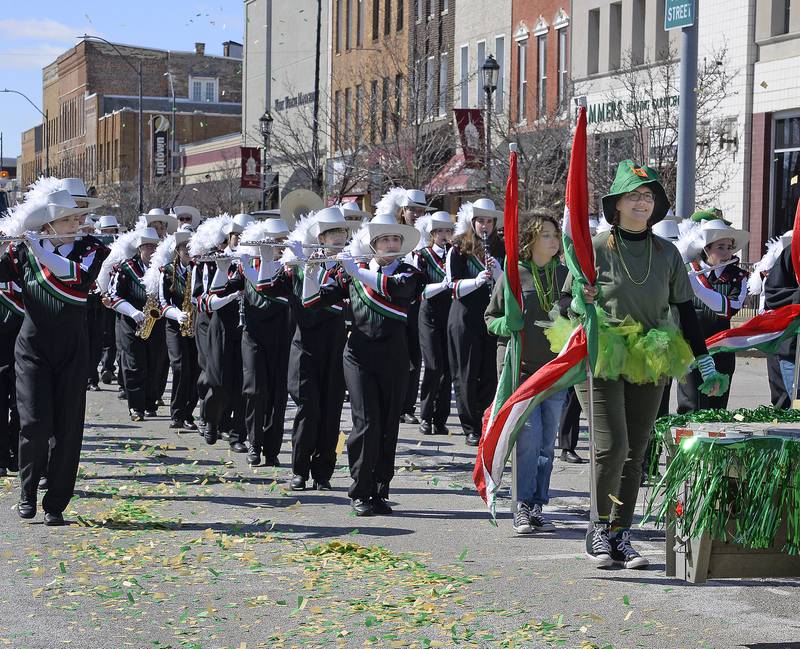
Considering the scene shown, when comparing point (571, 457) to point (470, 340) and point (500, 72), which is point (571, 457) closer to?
point (470, 340)

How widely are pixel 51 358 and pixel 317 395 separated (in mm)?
2029

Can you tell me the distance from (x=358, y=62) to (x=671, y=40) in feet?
67.9

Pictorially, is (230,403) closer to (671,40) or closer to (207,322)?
(207,322)

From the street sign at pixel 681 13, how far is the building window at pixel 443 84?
25344 millimetres

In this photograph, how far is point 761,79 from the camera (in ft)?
93.4

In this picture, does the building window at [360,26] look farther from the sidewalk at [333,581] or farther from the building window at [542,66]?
the sidewalk at [333,581]

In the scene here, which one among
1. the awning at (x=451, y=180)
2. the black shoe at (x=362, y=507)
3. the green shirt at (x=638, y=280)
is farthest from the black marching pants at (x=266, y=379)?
the awning at (x=451, y=180)

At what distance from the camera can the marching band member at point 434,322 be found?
14.1 metres

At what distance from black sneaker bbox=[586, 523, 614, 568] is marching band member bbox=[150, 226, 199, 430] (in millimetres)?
7285

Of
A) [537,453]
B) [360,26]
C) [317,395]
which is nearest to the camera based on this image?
[537,453]

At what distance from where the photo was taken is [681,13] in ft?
49.5

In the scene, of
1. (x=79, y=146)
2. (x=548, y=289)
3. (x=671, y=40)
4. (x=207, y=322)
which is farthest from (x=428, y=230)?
(x=79, y=146)

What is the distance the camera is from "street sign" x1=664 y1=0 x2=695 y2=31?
15.0 meters

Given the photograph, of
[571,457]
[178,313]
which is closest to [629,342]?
[571,457]
